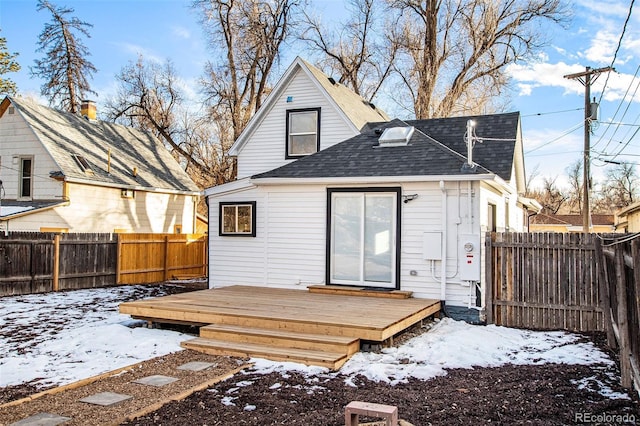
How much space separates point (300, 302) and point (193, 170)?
25.9 meters

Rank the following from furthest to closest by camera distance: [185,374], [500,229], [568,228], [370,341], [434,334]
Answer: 1. [568,228]
2. [500,229]
3. [434,334]
4. [370,341]
5. [185,374]

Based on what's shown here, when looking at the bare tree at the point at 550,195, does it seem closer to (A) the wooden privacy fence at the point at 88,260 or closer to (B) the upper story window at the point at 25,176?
(A) the wooden privacy fence at the point at 88,260

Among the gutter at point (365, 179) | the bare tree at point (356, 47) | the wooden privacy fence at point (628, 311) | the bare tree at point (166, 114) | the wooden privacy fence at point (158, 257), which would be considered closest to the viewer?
the wooden privacy fence at point (628, 311)

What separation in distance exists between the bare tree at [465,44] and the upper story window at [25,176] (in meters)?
16.8

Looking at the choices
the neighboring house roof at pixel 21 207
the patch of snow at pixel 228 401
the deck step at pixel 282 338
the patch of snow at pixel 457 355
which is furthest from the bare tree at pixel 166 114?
the patch of snow at pixel 228 401

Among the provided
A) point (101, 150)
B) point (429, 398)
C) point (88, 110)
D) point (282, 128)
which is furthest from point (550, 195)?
point (429, 398)

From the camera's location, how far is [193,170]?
33.4 metres

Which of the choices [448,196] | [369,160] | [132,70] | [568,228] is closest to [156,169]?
[132,70]

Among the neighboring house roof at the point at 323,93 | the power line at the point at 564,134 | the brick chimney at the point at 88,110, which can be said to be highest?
the brick chimney at the point at 88,110

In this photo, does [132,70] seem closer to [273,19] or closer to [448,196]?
[273,19]

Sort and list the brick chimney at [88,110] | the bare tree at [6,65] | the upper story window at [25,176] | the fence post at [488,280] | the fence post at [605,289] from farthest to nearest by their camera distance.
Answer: the brick chimney at [88,110] < the bare tree at [6,65] < the upper story window at [25,176] < the fence post at [488,280] < the fence post at [605,289]

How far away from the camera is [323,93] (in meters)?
14.7

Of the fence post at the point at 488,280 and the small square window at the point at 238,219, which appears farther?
the small square window at the point at 238,219

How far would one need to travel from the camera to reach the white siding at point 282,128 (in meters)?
14.6
